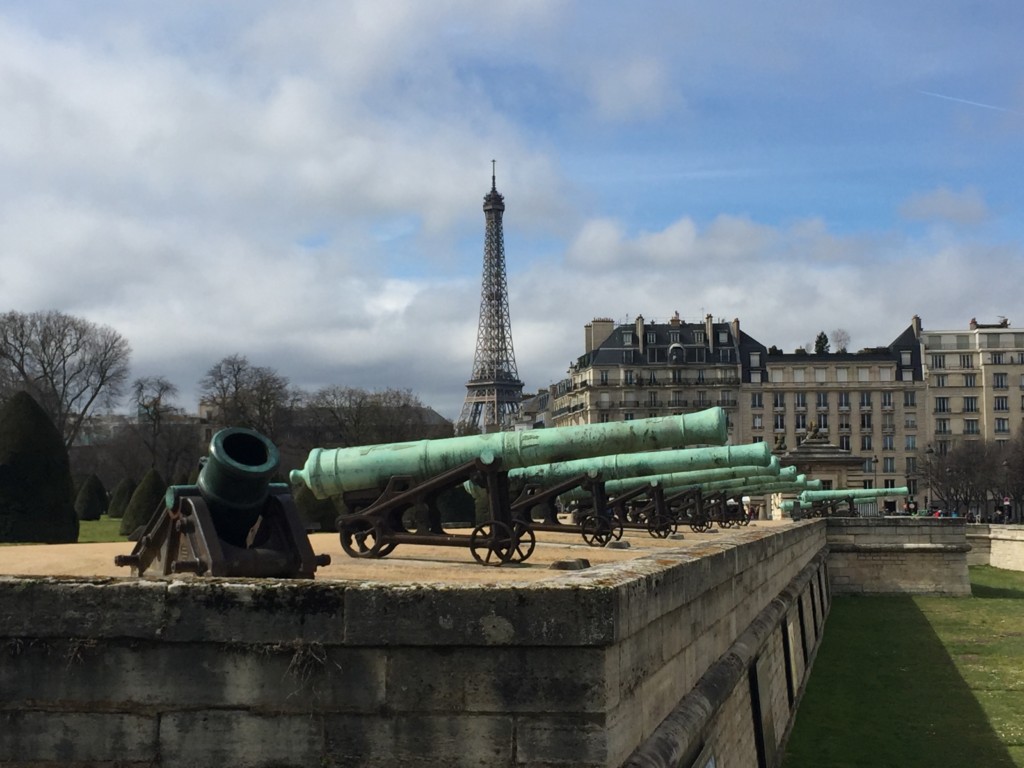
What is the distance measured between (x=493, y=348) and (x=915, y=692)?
102913 millimetres

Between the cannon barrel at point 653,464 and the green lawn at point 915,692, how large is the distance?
3551mm

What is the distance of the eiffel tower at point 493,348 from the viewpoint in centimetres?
11756

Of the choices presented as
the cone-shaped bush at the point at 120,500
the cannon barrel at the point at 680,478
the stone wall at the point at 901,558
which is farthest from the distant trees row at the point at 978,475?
the cannon barrel at the point at 680,478

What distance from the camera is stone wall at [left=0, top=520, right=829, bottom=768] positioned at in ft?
14.1

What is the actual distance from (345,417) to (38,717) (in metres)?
56.6

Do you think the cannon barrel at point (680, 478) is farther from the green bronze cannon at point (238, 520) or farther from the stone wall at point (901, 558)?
the green bronze cannon at point (238, 520)

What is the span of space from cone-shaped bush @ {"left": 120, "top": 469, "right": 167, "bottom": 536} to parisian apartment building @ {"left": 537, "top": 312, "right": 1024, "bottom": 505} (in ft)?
186

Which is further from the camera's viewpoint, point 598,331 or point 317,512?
point 598,331

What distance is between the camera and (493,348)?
394 ft

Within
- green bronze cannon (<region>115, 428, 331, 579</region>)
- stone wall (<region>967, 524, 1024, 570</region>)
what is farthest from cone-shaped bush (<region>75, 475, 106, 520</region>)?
green bronze cannon (<region>115, 428, 331, 579</region>)

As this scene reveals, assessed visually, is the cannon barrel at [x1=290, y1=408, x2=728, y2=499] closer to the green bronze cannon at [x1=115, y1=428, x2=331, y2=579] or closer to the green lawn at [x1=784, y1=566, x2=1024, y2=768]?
the green bronze cannon at [x1=115, y1=428, x2=331, y2=579]

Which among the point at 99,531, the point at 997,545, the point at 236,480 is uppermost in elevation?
the point at 236,480

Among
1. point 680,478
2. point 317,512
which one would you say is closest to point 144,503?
point 317,512

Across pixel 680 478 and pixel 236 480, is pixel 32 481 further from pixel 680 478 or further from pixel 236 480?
pixel 236 480
